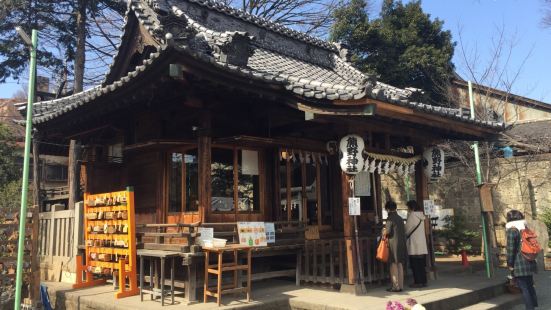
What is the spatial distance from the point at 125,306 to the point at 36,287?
278 centimetres

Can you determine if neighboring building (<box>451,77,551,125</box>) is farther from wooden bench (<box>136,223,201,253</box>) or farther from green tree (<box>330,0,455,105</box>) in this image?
wooden bench (<box>136,223,201,253</box>)

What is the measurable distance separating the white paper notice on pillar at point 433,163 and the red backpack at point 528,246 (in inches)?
122

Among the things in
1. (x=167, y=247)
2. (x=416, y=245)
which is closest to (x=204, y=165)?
(x=167, y=247)

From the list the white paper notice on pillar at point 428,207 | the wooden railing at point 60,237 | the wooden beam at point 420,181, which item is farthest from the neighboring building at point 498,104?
the wooden railing at point 60,237

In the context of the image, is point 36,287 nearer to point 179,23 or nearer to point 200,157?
point 200,157

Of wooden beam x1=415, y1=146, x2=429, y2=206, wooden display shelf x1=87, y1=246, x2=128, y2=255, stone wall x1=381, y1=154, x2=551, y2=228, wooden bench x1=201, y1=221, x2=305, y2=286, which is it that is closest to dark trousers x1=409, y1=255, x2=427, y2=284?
wooden beam x1=415, y1=146, x2=429, y2=206

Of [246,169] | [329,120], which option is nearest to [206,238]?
[246,169]

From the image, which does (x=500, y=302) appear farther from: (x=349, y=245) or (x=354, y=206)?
(x=354, y=206)

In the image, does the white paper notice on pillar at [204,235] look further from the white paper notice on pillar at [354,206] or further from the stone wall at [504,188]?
the stone wall at [504,188]

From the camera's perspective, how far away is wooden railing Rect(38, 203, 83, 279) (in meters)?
10.4

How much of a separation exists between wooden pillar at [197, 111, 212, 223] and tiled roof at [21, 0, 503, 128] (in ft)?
4.29

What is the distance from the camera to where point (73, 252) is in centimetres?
1050

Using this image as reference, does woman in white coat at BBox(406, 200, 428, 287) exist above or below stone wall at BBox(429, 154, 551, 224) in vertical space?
below

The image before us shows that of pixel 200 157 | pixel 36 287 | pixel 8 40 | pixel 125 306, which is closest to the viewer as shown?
pixel 125 306
